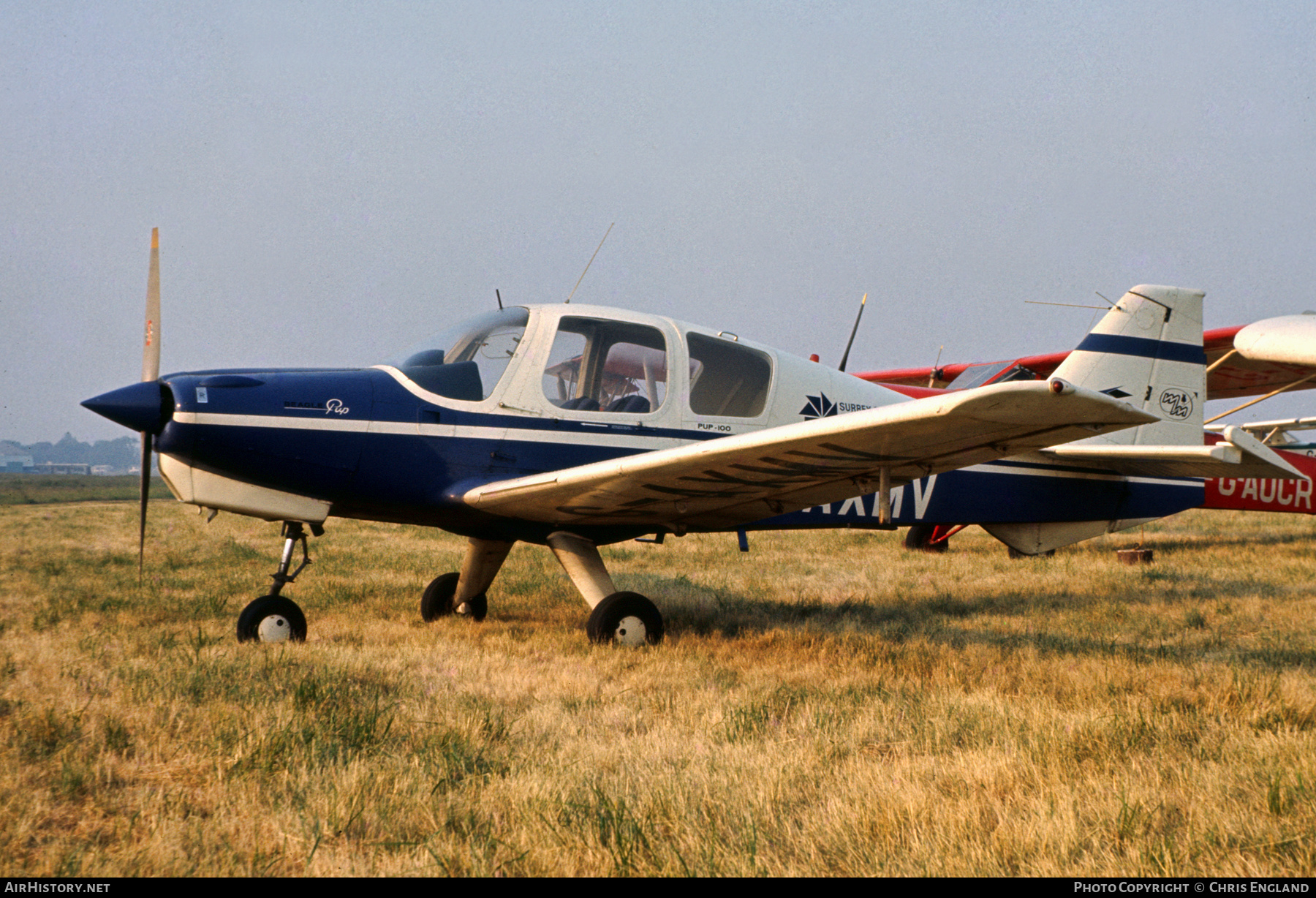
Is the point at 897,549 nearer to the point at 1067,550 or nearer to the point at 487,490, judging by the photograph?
the point at 1067,550

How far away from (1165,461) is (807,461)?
3354 mm

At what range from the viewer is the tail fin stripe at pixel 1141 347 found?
7.04 metres

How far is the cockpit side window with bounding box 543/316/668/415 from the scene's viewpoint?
5.23 m

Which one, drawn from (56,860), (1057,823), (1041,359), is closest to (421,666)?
(56,860)

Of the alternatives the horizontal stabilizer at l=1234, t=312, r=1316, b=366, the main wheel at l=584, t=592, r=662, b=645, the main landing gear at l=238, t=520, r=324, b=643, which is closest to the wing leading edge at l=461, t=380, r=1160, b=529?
the main wheel at l=584, t=592, r=662, b=645

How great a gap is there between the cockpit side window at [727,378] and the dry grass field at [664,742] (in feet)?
4.89

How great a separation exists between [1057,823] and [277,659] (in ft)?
11.5

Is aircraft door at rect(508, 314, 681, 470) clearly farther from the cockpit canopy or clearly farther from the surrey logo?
the surrey logo

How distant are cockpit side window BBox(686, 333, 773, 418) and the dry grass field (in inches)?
58.7

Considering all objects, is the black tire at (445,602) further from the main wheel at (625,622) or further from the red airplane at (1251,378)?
the red airplane at (1251,378)

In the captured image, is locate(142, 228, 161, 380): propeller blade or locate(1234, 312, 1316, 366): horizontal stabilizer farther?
locate(1234, 312, 1316, 366): horizontal stabilizer

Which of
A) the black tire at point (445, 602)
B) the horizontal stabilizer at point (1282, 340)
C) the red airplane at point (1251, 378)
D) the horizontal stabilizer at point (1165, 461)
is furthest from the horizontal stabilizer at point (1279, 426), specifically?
the black tire at point (445, 602)

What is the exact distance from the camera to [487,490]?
15.6ft

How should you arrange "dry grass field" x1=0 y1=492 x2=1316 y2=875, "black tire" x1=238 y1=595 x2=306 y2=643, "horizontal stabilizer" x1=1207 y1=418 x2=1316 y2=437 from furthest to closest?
"horizontal stabilizer" x1=1207 y1=418 x2=1316 y2=437 < "black tire" x1=238 y1=595 x2=306 y2=643 < "dry grass field" x1=0 y1=492 x2=1316 y2=875
